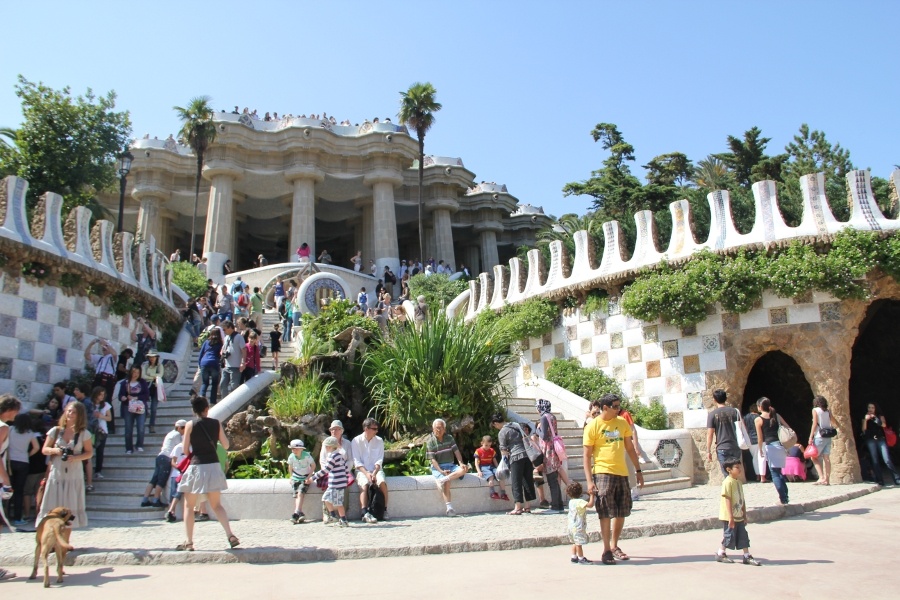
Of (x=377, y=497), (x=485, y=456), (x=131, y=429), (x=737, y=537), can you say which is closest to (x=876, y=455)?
(x=485, y=456)

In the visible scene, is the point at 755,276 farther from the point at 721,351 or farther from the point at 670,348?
the point at 670,348

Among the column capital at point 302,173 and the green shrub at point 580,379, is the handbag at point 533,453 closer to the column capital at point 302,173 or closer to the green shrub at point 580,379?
the green shrub at point 580,379

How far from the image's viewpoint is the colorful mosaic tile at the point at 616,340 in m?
15.7

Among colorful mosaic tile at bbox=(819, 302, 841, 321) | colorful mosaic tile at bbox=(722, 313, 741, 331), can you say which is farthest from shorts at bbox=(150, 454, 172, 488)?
colorful mosaic tile at bbox=(819, 302, 841, 321)

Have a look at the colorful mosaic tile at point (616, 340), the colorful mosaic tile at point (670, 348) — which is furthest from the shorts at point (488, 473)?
the colorful mosaic tile at point (616, 340)

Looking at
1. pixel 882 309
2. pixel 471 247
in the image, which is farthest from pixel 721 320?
pixel 471 247

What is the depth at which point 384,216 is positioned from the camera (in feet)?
131

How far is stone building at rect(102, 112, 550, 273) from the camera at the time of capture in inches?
1516

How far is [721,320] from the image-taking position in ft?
46.1

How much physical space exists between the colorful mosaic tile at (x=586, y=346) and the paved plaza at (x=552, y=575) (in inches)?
342

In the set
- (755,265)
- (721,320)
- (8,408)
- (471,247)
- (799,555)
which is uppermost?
(471,247)

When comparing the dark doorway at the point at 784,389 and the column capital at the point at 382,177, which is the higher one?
the column capital at the point at 382,177

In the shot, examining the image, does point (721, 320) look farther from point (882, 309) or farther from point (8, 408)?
point (8, 408)

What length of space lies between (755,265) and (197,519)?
10.8 metres
